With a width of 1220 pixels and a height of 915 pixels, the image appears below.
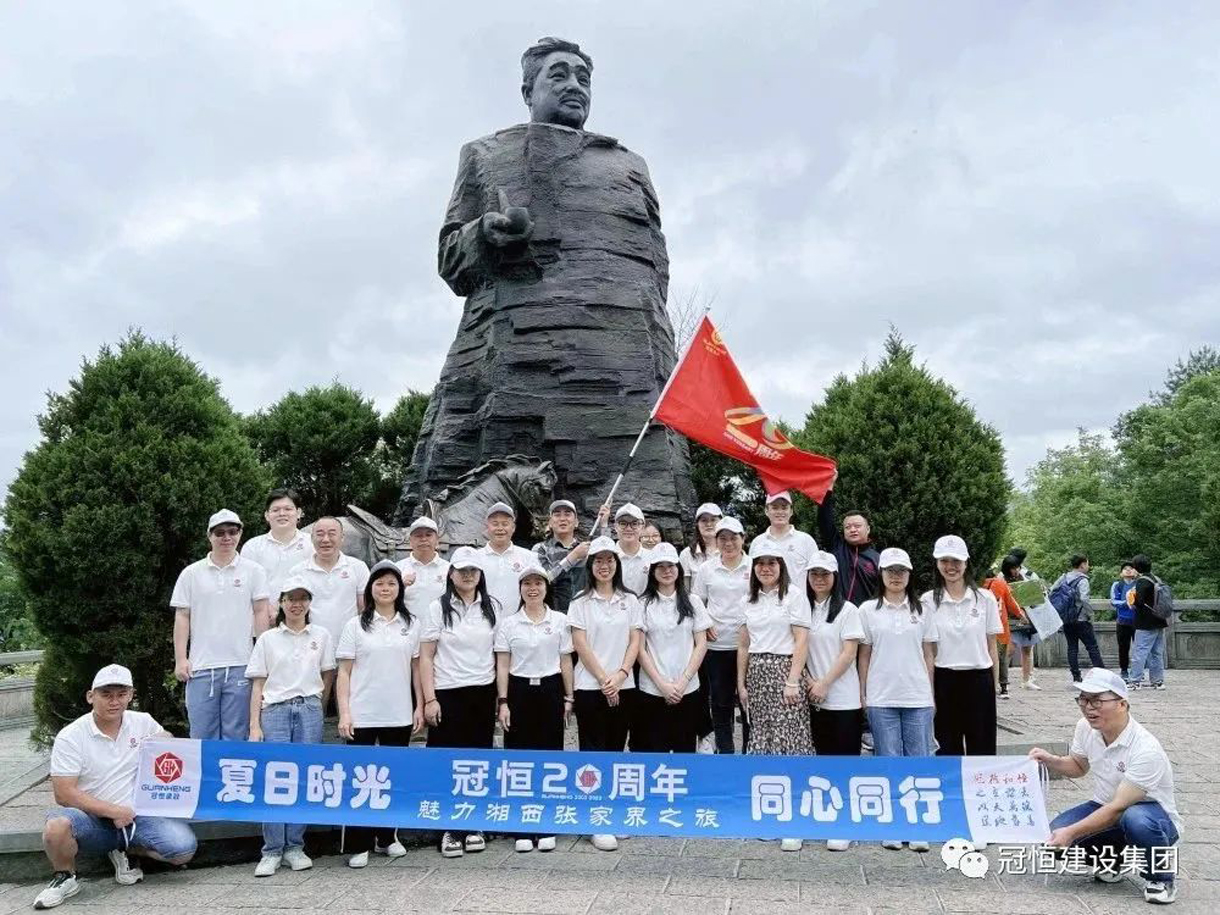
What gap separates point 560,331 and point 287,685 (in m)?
5.39

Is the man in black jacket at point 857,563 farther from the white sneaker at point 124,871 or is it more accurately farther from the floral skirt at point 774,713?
the white sneaker at point 124,871

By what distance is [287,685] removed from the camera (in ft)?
16.9

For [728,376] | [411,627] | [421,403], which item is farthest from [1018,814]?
[421,403]

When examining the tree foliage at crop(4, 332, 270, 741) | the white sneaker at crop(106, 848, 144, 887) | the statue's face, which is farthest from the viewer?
the statue's face

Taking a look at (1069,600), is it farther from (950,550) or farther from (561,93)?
(561,93)

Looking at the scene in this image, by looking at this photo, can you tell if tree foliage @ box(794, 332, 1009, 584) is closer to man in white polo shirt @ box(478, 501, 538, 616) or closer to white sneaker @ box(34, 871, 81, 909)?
man in white polo shirt @ box(478, 501, 538, 616)

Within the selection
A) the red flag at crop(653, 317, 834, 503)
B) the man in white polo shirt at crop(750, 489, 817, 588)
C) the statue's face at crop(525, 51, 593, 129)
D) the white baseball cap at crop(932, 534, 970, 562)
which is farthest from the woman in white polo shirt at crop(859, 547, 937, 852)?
the statue's face at crop(525, 51, 593, 129)

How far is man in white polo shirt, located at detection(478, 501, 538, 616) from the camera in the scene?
5719 mm

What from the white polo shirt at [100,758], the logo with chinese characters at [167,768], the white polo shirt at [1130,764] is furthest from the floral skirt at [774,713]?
the white polo shirt at [100,758]

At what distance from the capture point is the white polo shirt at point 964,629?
5371mm

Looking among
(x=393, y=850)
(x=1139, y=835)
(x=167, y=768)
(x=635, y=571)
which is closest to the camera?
(x=1139, y=835)

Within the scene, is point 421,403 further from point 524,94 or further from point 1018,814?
point 1018,814

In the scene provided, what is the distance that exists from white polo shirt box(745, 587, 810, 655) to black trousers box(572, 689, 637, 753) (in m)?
0.77

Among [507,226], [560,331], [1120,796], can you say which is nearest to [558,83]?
[507,226]
